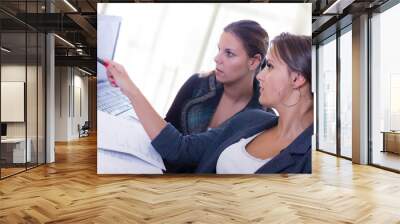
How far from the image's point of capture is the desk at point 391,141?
7490 millimetres

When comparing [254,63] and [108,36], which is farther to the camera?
[108,36]

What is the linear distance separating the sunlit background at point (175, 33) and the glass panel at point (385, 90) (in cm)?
216

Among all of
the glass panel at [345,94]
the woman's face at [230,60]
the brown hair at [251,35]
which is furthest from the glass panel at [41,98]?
the glass panel at [345,94]

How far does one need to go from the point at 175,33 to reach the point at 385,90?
173 inches

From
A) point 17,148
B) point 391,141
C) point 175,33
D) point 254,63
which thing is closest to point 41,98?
point 17,148

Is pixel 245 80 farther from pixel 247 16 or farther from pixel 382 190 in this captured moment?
pixel 382 190

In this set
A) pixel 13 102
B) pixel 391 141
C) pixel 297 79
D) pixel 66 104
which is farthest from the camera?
pixel 66 104

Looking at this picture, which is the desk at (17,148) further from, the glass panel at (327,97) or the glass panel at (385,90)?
the glass panel at (327,97)

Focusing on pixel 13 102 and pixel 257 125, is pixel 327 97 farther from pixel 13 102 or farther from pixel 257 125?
pixel 13 102

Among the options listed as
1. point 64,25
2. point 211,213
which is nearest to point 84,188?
point 211,213

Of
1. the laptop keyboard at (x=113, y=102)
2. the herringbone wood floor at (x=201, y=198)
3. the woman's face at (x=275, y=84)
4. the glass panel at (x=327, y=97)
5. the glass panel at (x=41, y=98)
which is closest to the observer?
the herringbone wood floor at (x=201, y=198)

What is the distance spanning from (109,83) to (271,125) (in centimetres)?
279

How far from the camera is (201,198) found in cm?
506

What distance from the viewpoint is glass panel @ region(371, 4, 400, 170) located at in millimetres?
7531
